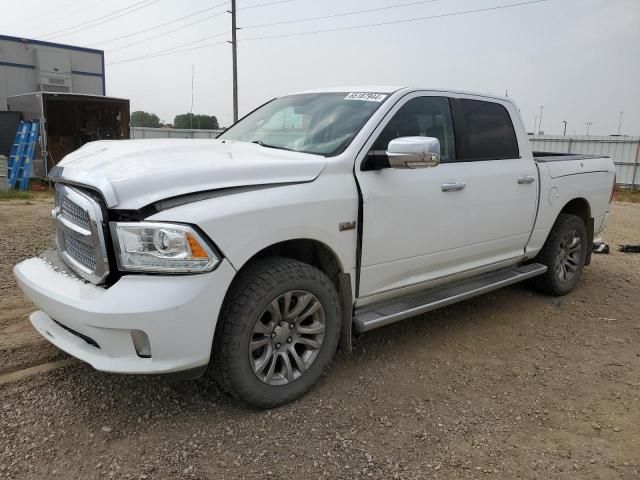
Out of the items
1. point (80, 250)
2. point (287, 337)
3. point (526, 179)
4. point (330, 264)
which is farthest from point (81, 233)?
point (526, 179)

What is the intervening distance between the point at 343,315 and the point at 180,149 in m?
1.44

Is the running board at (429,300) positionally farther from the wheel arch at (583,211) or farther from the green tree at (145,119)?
the green tree at (145,119)

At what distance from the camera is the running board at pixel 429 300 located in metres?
3.50

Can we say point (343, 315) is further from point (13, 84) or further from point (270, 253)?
point (13, 84)

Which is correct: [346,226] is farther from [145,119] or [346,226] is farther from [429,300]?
[145,119]

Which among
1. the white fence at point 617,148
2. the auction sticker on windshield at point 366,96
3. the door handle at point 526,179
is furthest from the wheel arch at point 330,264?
the white fence at point 617,148

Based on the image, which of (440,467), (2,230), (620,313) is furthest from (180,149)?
(2,230)

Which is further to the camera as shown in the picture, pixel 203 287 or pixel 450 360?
pixel 450 360

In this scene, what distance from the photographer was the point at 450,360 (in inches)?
155

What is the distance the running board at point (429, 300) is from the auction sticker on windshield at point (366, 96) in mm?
1406

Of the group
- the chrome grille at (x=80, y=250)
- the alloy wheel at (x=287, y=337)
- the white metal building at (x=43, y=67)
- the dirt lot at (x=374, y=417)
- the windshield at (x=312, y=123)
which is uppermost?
the white metal building at (x=43, y=67)

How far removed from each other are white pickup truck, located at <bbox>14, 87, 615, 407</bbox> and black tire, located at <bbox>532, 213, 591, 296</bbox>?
2.25 ft

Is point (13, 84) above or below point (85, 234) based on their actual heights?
above

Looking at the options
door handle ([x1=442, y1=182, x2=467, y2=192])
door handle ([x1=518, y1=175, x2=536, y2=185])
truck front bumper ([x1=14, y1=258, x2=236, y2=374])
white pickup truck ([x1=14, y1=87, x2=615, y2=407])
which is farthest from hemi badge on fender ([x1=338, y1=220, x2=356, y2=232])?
door handle ([x1=518, y1=175, x2=536, y2=185])
